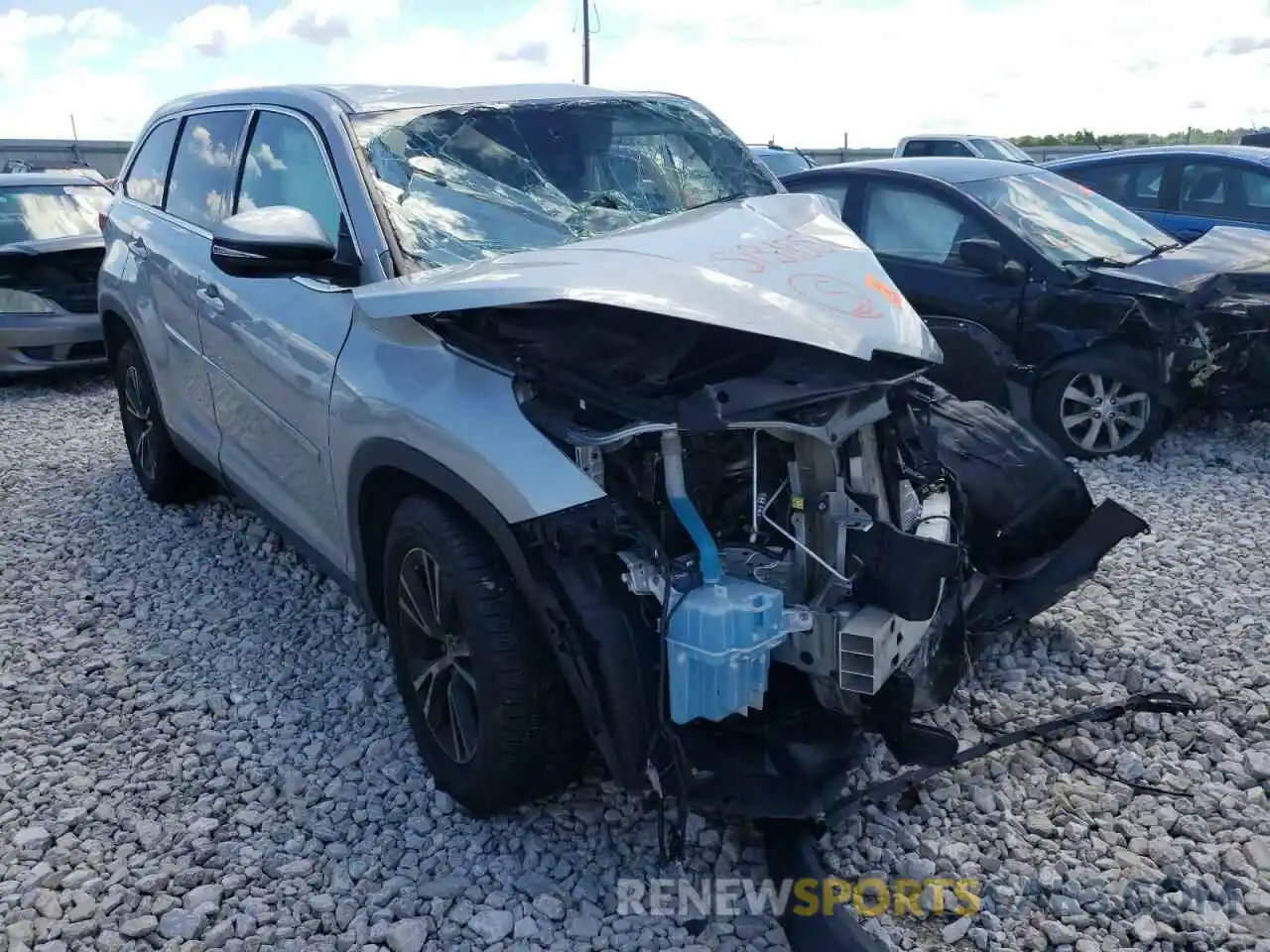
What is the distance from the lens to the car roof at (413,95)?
362cm

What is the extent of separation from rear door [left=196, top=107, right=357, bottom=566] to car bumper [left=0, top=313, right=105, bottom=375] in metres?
5.03

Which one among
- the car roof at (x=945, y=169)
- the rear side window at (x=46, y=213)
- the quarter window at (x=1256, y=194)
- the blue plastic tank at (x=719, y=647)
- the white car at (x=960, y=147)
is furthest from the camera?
the white car at (x=960, y=147)

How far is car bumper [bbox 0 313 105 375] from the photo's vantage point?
326 inches

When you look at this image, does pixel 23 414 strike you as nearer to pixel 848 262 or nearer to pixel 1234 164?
pixel 848 262

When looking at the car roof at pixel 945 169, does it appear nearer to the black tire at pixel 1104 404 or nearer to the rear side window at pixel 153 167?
the black tire at pixel 1104 404

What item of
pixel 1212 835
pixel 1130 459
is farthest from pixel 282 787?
pixel 1130 459

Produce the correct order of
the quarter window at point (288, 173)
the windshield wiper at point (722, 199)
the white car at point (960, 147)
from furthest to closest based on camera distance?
the white car at point (960, 147) → the windshield wiper at point (722, 199) → the quarter window at point (288, 173)

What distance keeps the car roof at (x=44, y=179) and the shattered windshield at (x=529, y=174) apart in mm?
7293

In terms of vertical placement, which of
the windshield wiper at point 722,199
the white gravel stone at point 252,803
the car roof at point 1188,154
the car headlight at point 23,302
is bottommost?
the white gravel stone at point 252,803

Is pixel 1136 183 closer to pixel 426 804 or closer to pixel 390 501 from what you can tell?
pixel 390 501

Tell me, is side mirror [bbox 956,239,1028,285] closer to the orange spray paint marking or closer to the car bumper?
the orange spray paint marking

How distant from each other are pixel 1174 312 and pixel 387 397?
15.1 ft

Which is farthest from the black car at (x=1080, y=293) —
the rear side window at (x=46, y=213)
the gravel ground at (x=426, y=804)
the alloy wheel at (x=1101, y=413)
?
the rear side window at (x=46, y=213)

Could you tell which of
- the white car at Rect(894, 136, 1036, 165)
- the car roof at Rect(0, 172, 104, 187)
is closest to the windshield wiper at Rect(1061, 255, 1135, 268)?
the car roof at Rect(0, 172, 104, 187)
